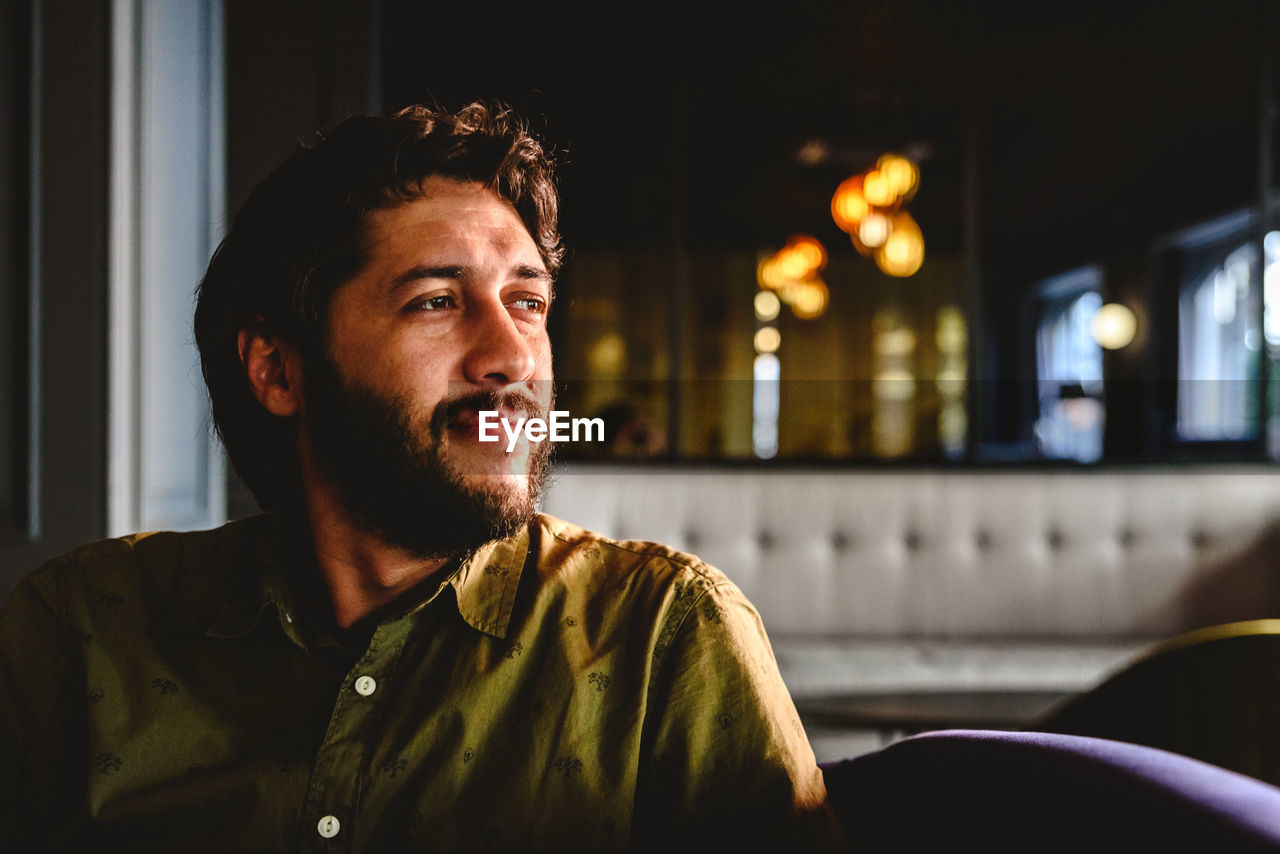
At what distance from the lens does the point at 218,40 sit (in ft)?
8.05

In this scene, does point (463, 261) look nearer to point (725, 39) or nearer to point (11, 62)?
point (11, 62)

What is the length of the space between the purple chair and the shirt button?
553mm

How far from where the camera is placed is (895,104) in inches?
285

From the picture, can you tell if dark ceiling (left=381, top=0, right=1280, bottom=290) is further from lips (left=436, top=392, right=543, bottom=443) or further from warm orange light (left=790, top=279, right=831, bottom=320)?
lips (left=436, top=392, right=543, bottom=443)

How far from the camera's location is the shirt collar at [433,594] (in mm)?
994

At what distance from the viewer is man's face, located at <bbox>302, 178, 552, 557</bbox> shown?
3.32 ft

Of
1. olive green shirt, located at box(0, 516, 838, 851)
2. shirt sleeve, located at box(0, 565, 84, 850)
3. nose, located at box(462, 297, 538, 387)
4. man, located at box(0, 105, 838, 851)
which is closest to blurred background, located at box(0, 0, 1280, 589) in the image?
man, located at box(0, 105, 838, 851)

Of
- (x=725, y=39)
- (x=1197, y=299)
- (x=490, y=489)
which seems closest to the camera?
(x=490, y=489)

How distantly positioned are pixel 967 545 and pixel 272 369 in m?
2.99

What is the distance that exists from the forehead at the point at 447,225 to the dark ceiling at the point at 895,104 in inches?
82.3

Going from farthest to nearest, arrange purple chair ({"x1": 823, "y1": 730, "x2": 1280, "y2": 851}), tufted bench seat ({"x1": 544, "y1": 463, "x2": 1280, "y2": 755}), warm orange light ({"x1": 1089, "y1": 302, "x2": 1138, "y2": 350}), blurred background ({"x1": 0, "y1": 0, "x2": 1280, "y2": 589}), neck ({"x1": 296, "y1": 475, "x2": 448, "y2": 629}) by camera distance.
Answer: warm orange light ({"x1": 1089, "y1": 302, "x2": 1138, "y2": 350}) → tufted bench seat ({"x1": 544, "y1": 463, "x2": 1280, "y2": 755}) → blurred background ({"x1": 0, "y1": 0, "x2": 1280, "y2": 589}) → neck ({"x1": 296, "y1": 475, "x2": 448, "y2": 629}) → purple chair ({"x1": 823, "y1": 730, "x2": 1280, "y2": 851})

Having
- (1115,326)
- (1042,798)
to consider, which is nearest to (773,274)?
(1115,326)

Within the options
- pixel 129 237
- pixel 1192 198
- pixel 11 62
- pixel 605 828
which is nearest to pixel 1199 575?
pixel 605 828

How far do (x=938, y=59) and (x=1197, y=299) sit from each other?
175 inches
